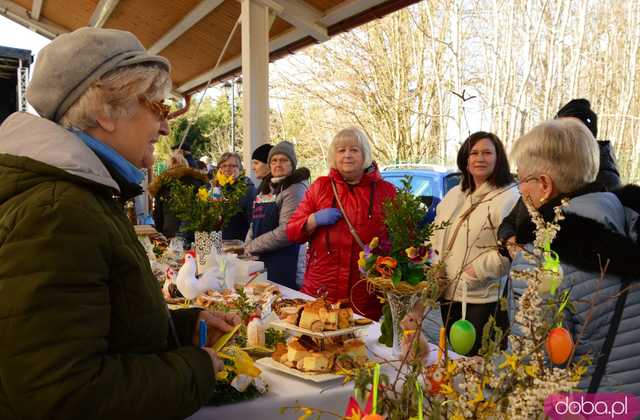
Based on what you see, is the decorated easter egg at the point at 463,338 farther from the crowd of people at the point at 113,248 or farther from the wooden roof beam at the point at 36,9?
the wooden roof beam at the point at 36,9

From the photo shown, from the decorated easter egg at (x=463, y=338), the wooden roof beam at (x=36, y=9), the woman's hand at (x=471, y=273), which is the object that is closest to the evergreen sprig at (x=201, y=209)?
the woman's hand at (x=471, y=273)

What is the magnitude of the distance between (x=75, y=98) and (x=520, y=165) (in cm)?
127

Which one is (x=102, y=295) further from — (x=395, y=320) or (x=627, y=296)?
(x=627, y=296)

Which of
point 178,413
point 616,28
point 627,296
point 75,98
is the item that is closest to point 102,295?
point 178,413

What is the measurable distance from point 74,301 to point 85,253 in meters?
0.08

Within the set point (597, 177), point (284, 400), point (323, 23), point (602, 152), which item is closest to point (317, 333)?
point (284, 400)

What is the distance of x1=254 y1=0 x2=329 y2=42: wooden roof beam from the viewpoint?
19.0 feet

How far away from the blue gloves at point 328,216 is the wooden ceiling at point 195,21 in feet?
8.69

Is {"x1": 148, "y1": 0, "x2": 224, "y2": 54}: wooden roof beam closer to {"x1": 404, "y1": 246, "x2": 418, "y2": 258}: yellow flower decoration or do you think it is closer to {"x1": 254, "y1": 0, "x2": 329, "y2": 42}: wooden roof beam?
{"x1": 254, "y1": 0, "x2": 329, "y2": 42}: wooden roof beam

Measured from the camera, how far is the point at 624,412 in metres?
0.82

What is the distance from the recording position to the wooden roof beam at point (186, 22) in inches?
277

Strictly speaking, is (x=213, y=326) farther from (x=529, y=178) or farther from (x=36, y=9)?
(x=36, y=9)

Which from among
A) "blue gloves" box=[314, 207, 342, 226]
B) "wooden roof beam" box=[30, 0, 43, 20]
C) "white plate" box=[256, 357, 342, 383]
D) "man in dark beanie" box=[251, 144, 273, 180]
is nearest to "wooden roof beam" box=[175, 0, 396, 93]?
"man in dark beanie" box=[251, 144, 273, 180]

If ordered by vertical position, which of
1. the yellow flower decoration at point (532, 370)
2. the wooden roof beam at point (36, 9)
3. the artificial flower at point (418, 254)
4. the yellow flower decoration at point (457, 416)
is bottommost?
the yellow flower decoration at point (457, 416)
